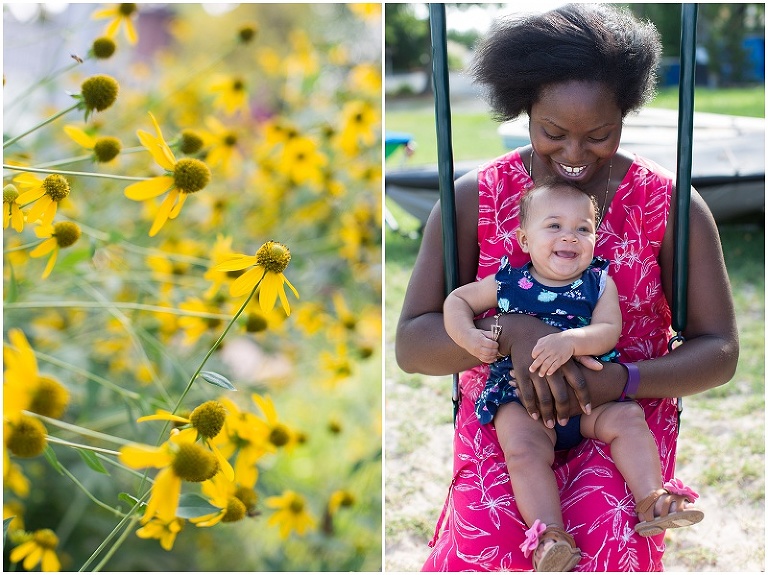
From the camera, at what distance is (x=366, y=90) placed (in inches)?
85.5

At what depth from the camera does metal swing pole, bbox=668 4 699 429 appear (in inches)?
39.0

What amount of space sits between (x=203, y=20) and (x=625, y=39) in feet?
16.8

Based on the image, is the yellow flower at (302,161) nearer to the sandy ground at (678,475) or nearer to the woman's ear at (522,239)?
the sandy ground at (678,475)

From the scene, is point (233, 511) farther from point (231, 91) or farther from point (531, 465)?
point (231, 91)

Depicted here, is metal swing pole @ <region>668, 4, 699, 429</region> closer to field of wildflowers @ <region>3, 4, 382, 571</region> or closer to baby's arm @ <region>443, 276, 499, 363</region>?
baby's arm @ <region>443, 276, 499, 363</region>

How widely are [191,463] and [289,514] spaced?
2.35 feet

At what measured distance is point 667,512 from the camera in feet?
3.18

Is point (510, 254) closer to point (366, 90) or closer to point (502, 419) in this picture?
point (502, 419)

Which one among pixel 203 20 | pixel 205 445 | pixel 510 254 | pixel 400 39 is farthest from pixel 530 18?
pixel 400 39

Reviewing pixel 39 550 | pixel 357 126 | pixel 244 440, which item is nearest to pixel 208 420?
pixel 244 440

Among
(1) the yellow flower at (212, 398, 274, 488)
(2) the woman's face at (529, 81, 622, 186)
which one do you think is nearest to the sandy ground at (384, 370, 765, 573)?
(1) the yellow flower at (212, 398, 274, 488)

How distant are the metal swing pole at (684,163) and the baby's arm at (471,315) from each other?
237 millimetres

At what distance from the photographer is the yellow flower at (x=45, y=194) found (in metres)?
0.88

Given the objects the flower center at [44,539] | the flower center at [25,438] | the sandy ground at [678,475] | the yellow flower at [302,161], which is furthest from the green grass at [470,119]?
the flower center at [25,438]
